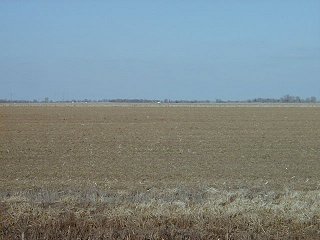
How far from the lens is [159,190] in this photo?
40.4ft

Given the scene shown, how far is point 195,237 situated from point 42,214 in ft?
10.5

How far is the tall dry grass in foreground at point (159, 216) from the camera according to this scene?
7965 millimetres

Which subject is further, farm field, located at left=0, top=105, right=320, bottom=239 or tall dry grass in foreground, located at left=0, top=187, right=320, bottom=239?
farm field, located at left=0, top=105, right=320, bottom=239

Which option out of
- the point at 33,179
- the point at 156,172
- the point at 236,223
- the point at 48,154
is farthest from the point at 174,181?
the point at 48,154

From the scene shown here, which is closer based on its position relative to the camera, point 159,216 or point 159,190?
point 159,216

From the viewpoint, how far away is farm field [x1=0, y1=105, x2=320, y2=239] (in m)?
8.24

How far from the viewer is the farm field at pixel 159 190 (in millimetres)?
8242

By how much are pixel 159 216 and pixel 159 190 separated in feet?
11.0

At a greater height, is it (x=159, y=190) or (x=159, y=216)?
(x=159, y=216)

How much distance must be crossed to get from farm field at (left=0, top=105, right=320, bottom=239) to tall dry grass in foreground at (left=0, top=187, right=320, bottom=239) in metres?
0.02

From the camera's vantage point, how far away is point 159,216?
29.4 ft

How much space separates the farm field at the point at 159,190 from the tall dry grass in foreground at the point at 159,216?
2 centimetres

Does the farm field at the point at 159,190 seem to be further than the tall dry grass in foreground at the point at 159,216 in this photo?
Yes

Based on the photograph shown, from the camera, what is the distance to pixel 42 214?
9.04m
